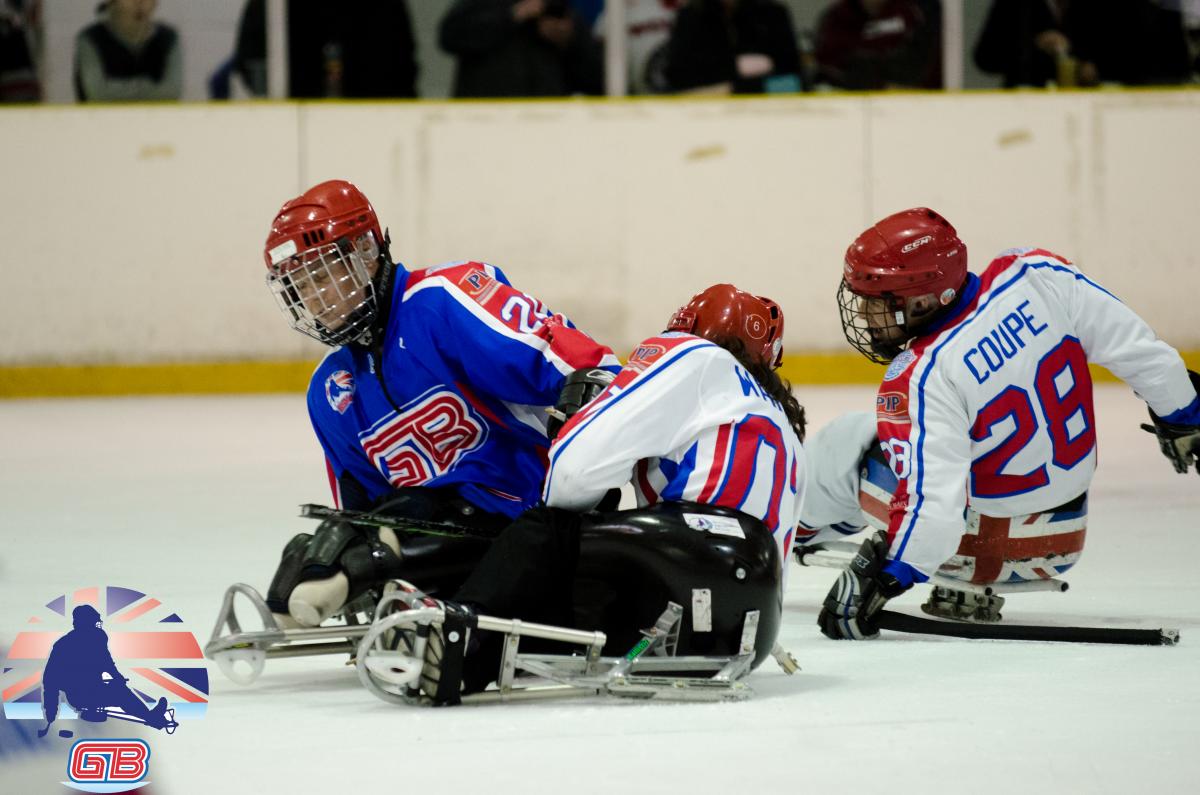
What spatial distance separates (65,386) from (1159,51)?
5.99 m

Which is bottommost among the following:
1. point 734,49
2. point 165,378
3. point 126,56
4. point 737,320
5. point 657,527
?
point 165,378

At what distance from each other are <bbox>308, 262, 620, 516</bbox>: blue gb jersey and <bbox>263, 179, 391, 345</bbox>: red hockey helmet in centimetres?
9

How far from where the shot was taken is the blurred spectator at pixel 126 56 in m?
9.28

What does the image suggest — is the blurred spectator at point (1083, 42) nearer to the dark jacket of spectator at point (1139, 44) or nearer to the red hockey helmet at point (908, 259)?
the dark jacket of spectator at point (1139, 44)

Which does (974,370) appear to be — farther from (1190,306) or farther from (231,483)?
(1190,306)

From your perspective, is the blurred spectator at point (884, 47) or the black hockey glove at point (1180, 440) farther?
the blurred spectator at point (884, 47)

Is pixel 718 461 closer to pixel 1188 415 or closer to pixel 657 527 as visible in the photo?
pixel 657 527

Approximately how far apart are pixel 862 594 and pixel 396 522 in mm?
993

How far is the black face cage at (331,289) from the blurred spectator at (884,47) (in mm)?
6381

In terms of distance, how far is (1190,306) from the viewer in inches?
353

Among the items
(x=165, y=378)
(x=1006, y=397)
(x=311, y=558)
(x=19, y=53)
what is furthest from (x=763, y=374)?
(x=19, y=53)

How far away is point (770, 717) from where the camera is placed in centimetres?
283

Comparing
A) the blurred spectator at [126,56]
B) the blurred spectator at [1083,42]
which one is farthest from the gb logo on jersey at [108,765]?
the blurred spectator at [1083,42]

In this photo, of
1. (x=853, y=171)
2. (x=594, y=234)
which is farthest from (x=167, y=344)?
(x=853, y=171)
